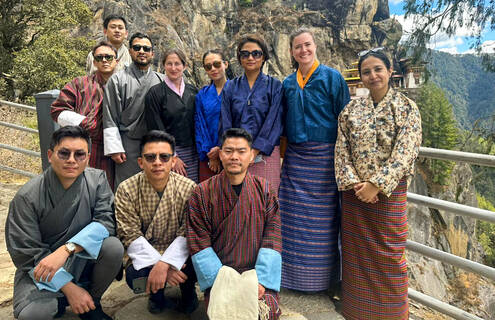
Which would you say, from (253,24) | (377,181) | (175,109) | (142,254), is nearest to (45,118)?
(175,109)

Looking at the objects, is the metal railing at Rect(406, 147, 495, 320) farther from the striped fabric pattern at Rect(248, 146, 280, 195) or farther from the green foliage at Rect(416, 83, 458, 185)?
the green foliage at Rect(416, 83, 458, 185)

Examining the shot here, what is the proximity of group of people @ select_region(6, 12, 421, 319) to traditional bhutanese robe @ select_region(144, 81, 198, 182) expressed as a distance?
1 centimetres

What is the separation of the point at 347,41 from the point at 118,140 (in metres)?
37.6

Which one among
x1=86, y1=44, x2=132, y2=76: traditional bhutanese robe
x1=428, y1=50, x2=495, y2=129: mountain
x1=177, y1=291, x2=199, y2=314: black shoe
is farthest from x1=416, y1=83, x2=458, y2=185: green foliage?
x1=428, y1=50, x2=495, y2=129: mountain

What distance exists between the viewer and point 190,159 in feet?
9.62

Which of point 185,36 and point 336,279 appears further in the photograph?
point 185,36

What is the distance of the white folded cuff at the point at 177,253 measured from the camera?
2.14 m

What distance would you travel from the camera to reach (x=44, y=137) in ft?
12.6

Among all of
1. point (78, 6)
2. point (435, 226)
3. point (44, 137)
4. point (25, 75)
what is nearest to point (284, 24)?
point (435, 226)

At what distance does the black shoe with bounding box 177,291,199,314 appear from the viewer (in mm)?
2326

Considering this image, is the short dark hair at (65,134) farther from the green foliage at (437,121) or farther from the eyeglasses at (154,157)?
the green foliage at (437,121)

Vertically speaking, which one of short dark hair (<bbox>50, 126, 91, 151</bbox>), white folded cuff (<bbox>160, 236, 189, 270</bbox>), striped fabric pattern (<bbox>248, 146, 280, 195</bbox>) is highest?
short dark hair (<bbox>50, 126, 91, 151</bbox>)

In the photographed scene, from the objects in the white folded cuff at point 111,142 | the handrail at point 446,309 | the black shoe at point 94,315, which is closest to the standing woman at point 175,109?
the white folded cuff at point 111,142

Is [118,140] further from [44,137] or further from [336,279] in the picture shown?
[336,279]
